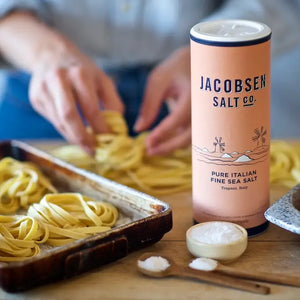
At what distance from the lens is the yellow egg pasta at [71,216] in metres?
0.80

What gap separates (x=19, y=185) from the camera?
944 mm

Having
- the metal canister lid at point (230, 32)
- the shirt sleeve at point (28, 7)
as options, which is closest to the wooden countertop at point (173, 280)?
the metal canister lid at point (230, 32)

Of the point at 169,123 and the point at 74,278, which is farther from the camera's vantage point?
the point at 169,123

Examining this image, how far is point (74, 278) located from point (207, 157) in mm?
202

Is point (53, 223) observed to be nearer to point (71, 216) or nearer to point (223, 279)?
point (71, 216)

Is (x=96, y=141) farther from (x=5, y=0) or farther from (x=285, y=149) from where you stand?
(x=5, y=0)

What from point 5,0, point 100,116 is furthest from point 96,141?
point 5,0

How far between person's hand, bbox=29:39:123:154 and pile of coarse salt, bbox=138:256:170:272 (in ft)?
1.08

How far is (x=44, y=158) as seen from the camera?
3.28 feet

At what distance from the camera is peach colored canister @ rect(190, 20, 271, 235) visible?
0.76 meters

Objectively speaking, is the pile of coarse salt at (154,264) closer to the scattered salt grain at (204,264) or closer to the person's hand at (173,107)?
the scattered salt grain at (204,264)

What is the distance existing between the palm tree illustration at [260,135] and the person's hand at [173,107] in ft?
0.97

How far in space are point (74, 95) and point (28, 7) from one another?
34cm

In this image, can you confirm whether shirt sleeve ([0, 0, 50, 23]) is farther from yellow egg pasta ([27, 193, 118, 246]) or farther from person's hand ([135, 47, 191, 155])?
yellow egg pasta ([27, 193, 118, 246])
